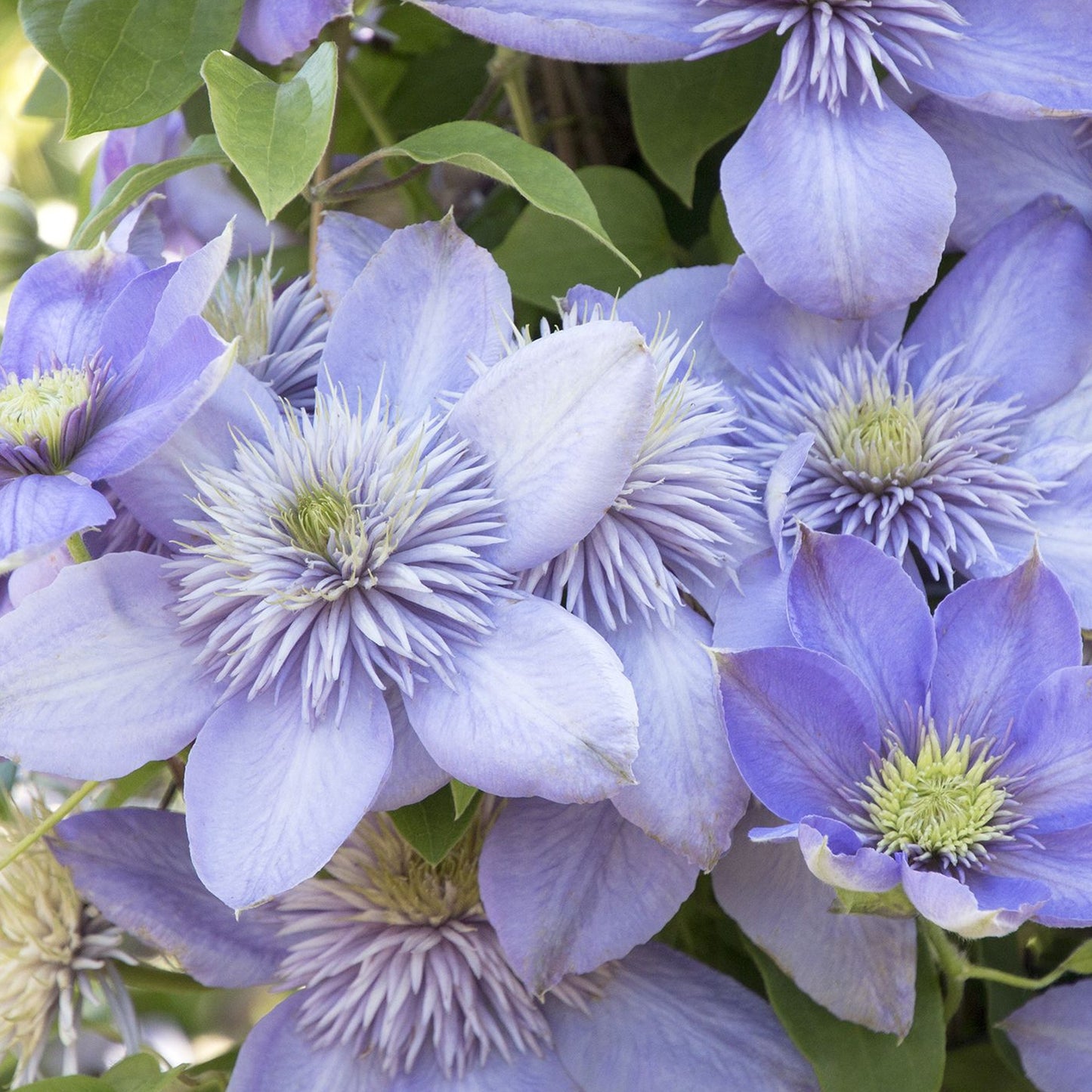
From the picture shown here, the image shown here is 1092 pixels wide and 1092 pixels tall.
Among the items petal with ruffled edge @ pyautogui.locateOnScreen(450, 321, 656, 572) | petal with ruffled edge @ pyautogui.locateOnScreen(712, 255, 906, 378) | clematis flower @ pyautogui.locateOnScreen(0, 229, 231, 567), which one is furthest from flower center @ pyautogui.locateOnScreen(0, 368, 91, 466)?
petal with ruffled edge @ pyautogui.locateOnScreen(712, 255, 906, 378)

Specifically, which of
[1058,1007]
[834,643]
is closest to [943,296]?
[834,643]

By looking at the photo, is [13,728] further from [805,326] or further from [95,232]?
[805,326]

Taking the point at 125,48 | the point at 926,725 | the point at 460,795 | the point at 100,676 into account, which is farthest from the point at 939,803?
the point at 125,48

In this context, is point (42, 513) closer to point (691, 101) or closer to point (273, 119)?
point (273, 119)

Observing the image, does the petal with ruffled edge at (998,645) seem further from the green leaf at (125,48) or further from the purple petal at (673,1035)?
the green leaf at (125,48)

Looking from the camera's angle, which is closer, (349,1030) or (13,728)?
(13,728)

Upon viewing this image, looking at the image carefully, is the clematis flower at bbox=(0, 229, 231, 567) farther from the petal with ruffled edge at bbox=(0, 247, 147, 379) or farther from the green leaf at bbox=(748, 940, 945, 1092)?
the green leaf at bbox=(748, 940, 945, 1092)
